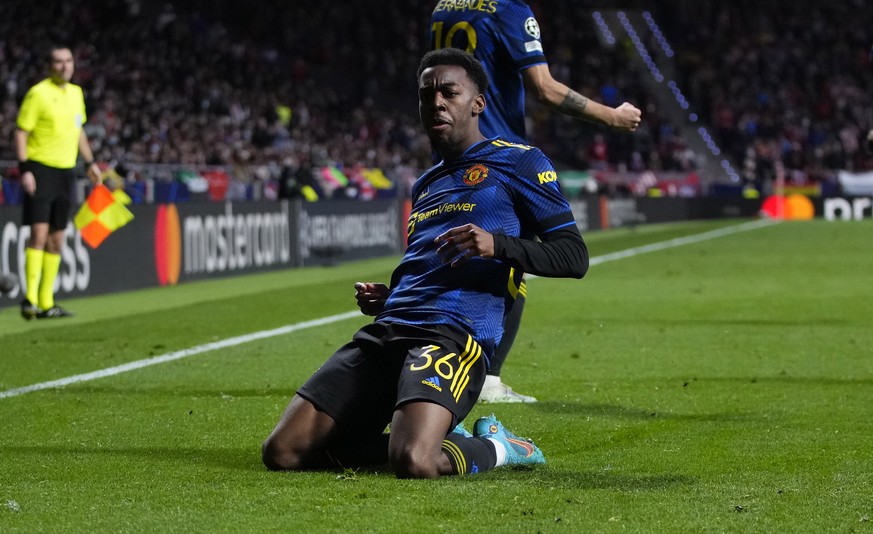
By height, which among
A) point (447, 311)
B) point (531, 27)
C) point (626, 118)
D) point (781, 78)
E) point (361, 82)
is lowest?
point (447, 311)

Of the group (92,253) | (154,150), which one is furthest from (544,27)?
(92,253)

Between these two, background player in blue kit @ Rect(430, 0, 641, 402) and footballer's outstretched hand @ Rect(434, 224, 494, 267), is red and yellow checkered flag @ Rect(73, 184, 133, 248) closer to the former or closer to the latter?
background player in blue kit @ Rect(430, 0, 641, 402)

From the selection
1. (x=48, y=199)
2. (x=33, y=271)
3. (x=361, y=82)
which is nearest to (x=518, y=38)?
(x=48, y=199)

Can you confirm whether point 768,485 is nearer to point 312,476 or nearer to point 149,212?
point 312,476

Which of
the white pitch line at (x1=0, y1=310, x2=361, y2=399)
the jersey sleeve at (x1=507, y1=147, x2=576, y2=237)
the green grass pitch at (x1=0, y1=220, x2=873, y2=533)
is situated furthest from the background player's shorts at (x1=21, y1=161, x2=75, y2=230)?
the jersey sleeve at (x1=507, y1=147, x2=576, y2=237)

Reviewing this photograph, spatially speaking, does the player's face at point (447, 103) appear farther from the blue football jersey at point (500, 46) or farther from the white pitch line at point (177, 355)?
the white pitch line at point (177, 355)

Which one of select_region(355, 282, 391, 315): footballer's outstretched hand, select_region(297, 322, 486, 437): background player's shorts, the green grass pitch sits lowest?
the green grass pitch

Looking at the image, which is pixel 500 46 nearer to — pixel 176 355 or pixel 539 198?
pixel 539 198

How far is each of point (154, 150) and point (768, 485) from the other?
20473mm

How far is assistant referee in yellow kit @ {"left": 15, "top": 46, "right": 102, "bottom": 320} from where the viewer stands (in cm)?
1157

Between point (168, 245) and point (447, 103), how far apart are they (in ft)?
35.6

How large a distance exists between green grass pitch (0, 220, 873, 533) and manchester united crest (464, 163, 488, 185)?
1054 mm

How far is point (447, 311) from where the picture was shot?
507 centimetres

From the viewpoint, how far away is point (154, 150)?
2405 cm
